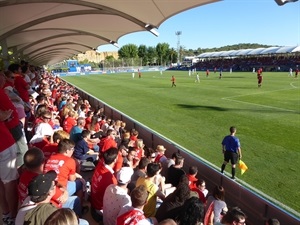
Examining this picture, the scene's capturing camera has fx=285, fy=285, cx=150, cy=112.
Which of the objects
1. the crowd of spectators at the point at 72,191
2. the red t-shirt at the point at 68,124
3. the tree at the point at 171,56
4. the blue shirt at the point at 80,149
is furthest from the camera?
the tree at the point at 171,56

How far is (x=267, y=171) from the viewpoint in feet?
27.1

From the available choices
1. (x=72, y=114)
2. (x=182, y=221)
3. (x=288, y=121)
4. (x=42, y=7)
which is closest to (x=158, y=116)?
(x=288, y=121)

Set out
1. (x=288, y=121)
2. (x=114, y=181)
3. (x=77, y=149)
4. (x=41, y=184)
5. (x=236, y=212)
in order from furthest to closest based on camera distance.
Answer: (x=288, y=121)
(x=77, y=149)
(x=114, y=181)
(x=236, y=212)
(x=41, y=184)

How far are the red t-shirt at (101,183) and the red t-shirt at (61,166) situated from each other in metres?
0.42

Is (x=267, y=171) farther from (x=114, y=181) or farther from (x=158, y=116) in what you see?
(x=158, y=116)

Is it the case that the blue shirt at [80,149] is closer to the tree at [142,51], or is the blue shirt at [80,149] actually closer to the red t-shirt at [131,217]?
the red t-shirt at [131,217]

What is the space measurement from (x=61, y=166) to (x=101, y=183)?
0.67 metres

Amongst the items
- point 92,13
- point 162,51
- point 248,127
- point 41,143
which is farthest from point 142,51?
point 41,143

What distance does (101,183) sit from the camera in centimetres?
438

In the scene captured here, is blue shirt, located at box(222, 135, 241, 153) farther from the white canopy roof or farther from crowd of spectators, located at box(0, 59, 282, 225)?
the white canopy roof

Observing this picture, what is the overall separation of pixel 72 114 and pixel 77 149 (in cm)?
210

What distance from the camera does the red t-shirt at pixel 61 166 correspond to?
4.03 m

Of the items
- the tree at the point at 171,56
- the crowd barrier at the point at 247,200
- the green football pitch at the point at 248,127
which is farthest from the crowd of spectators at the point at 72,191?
the tree at the point at 171,56

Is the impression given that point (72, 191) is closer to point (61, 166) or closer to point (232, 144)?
point (61, 166)
